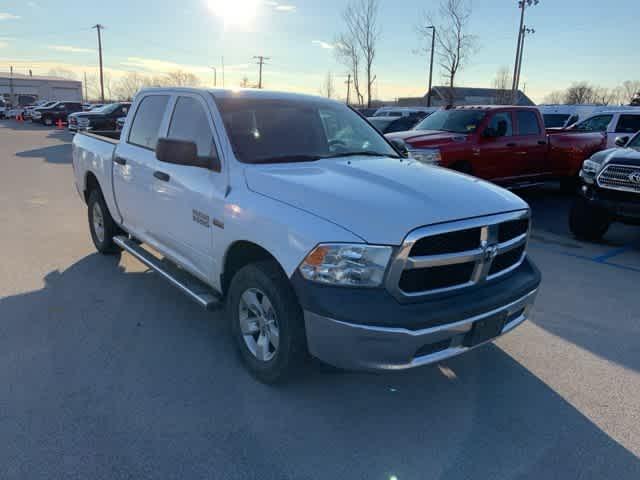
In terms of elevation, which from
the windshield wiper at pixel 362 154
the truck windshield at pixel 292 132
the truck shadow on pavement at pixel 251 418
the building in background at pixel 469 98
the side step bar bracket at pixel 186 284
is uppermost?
the building in background at pixel 469 98

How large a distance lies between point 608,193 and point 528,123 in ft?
12.3

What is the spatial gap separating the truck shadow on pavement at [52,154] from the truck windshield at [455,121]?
10915 mm

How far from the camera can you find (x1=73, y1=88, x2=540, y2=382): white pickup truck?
2641mm

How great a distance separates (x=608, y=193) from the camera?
655cm

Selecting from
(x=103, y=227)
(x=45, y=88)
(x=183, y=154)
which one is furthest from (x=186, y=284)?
(x=45, y=88)

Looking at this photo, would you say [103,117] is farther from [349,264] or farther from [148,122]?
[349,264]

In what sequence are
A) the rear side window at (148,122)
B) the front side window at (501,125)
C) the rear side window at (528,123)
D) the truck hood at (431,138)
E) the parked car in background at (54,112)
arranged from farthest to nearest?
1. the parked car in background at (54,112)
2. the rear side window at (528,123)
3. the front side window at (501,125)
4. the truck hood at (431,138)
5. the rear side window at (148,122)

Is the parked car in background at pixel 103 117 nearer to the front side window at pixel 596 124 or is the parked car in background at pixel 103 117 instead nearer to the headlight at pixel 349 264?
the front side window at pixel 596 124

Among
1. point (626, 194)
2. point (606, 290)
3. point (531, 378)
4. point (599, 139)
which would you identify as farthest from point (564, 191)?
A: point (531, 378)

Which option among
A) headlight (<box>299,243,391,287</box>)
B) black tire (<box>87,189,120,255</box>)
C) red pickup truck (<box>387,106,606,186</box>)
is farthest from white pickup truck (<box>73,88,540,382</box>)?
red pickup truck (<box>387,106,606,186</box>)

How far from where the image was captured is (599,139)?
1107 centimetres

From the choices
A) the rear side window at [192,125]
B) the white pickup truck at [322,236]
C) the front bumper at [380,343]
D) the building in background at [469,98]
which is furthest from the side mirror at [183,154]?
the building in background at [469,98]

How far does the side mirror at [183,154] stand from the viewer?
331 cm

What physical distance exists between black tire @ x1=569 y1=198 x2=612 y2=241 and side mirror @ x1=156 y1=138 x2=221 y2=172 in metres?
5.64
